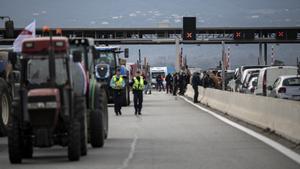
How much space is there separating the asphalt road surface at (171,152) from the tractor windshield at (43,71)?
1419mm

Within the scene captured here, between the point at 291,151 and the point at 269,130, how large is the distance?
5196 mm

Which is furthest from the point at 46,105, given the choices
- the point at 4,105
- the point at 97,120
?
the point at 4,105

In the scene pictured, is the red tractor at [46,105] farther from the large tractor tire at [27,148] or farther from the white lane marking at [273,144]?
the white lane marking at [273,144]

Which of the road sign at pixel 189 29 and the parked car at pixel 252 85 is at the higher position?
the road sign at pixel 189 29

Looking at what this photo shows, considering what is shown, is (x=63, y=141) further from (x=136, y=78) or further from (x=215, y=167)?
(x=136, y=78)

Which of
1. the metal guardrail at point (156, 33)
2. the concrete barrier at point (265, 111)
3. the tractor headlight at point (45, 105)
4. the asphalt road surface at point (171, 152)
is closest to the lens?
the asphalt road surface at point (171, 152)

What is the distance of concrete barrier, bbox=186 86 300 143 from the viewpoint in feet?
63.3

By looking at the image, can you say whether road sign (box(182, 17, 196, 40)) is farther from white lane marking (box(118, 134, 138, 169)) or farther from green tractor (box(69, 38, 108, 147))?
green tractor (box(69, 38, 108, 147))

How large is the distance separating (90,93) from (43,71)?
7.19 ft

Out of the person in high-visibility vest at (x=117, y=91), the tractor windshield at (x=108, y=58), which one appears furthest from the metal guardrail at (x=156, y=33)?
the person in high-visibility vest at (x=117, y=91)

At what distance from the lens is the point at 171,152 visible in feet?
58.0

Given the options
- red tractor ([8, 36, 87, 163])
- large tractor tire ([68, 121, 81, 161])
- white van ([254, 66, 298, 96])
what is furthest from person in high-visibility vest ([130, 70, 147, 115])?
large tractor tire ([68, 121, 81, 161])

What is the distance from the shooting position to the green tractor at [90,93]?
18031 millimetres

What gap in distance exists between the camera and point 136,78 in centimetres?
3362
